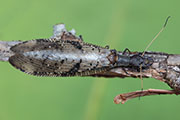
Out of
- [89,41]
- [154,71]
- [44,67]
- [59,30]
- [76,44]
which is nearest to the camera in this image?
[154,71]

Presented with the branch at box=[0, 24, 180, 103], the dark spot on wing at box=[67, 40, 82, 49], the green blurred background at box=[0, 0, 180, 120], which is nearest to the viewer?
the branch at box=[0, 24, 180, 103]

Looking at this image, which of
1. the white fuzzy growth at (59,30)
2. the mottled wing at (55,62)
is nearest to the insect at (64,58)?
the mottled wing at (55,62)

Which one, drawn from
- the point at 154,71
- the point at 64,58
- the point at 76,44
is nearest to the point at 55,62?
the point at 64,58

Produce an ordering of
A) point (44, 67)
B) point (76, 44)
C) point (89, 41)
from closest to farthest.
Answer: point (44, 67), point (76, 44), point (89, 41)

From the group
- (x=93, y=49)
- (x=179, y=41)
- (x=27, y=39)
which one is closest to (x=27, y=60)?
(x=27, y=39)

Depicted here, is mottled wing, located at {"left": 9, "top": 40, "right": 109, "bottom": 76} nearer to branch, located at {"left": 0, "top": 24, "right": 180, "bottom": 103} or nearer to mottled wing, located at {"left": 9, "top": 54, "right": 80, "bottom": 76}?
mottled wing, located at {"left": 9, "top": 54, "right": 80, "bottom": 76}

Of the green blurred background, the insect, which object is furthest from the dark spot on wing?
the green blurred background

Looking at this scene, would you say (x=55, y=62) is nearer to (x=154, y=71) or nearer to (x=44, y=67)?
(x=44, y=67)
